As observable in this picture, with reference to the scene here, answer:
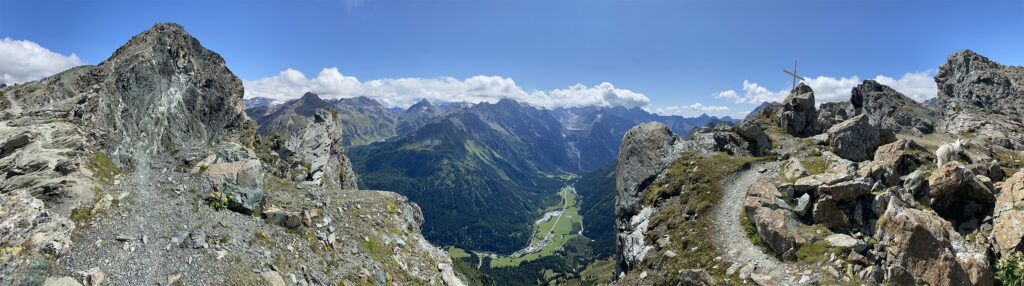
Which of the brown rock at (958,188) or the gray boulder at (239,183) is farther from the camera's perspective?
the gray boulder at (239,183)

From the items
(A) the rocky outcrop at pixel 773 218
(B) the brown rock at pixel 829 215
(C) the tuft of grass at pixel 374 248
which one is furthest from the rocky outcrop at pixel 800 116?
(C) the tuft of grass at pixel 374 248

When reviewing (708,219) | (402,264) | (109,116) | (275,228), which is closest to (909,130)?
(708,219)

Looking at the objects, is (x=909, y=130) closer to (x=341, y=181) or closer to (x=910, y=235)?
(x=910, y=235)

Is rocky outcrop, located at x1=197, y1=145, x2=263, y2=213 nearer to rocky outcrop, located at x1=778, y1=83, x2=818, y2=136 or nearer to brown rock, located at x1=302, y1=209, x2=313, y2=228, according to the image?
brown rock, located at x1=302, y1=209, x2=313, y2=228

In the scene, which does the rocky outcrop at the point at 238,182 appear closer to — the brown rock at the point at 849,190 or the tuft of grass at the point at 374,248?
the tuft of grass at the point at 374,248

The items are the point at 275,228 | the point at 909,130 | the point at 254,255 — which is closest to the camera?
the point at 254,255
